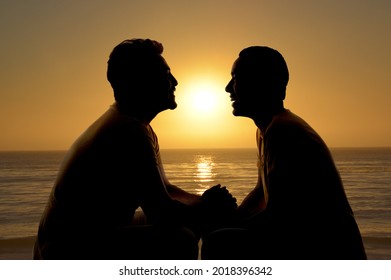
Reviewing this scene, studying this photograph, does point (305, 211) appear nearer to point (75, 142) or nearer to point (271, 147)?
point (271, 147)

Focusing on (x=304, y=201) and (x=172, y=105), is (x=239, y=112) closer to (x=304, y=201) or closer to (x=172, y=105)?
(x=172, y=105)

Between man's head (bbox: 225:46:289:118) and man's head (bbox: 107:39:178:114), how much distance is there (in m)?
0.47

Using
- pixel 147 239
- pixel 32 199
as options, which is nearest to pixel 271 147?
pixel 147 239

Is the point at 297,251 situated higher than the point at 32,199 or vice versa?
the point at 297,251

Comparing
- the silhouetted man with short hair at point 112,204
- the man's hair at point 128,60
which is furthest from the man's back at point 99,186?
the man's hair at point 128,60

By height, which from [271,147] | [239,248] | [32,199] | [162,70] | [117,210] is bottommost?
[32,199]

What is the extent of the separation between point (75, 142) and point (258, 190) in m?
1.25

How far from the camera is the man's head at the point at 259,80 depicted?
3.05 m

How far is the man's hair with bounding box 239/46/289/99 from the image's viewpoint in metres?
3.05

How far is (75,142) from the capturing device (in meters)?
2.99

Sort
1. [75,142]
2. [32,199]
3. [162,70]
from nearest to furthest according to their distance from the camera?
[75,142] < [162,70] < [32,199]

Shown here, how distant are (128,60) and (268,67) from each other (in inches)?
32.5

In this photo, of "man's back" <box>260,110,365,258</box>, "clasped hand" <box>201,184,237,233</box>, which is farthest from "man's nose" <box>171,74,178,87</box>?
"man's back" <box>260,110,365,258</box>

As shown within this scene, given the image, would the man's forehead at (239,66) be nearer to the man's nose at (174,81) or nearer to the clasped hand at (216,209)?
the man's nose at (174,81)
